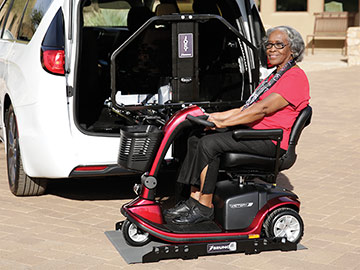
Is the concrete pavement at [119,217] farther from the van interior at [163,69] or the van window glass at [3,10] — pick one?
the van window glass at [3,10]

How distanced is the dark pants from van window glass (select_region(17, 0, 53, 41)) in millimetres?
1757

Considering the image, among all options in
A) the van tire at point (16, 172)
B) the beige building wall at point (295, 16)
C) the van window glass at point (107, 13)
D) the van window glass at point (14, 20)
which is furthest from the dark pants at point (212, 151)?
the beige building wall at point (295, 16)

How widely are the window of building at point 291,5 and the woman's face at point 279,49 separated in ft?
61.3

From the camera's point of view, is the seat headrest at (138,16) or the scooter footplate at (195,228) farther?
the seat headrest at (138,16)

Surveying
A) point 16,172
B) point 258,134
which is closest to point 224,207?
point 258,134

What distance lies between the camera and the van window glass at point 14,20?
22.0 ft

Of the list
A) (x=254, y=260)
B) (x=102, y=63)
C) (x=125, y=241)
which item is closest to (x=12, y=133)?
(x=102, y=63)

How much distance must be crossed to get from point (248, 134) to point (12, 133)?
2380 mm

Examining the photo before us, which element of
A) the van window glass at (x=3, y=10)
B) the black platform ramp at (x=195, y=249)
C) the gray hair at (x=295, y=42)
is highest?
the van window glass at (x=3, y=10)

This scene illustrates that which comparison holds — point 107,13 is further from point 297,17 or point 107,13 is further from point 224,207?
point 297,17

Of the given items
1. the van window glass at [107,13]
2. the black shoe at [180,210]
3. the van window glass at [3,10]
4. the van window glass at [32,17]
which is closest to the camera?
the black shoe at [180,210]

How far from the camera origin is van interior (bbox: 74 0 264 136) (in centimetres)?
580

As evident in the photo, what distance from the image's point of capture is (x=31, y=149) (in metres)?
5.79

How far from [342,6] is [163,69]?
56.6 feet
